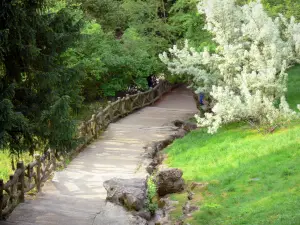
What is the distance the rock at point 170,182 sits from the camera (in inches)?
569

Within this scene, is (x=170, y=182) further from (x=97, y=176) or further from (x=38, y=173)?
(x=38, y=173)

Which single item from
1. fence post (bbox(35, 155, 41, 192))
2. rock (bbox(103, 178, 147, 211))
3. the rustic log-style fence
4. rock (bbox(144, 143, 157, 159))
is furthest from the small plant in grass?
rock (bbox(144, 143, 157, 159))

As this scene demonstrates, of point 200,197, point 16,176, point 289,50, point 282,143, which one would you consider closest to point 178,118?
point 289,50

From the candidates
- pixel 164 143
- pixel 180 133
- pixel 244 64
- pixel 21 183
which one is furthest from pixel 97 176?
pixel 180 133

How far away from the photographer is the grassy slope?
1081 centimetres

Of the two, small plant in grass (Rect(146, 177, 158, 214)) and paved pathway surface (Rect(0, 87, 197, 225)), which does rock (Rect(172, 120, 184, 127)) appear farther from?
small plant in grass (Rect(146, 177, 158, 214))

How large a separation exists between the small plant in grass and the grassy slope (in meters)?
0.73

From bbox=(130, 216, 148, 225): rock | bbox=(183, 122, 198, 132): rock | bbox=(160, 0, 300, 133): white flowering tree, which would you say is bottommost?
bbox=(130, 216, 148, 225): rock

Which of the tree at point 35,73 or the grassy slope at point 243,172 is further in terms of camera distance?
the grassy slope at point 243,172

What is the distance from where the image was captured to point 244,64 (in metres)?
20.1

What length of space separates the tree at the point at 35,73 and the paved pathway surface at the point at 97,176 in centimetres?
174

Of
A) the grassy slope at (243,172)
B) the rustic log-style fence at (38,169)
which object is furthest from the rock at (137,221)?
the rustic log-style fence at (38,169)

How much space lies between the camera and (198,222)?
11.2 meters

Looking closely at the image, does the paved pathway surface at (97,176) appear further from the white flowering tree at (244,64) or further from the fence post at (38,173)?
the white flowering tree at (244,64)
